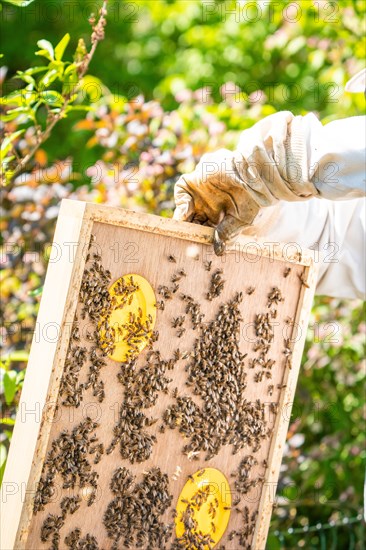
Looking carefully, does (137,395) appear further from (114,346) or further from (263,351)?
(263,351)

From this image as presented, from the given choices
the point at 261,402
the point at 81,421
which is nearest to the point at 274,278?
the point at 261,402

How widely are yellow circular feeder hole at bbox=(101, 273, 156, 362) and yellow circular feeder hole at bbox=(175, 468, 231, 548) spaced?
0.46 metres

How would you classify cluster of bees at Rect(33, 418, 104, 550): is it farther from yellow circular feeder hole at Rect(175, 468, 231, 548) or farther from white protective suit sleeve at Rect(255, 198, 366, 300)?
white protective suit sleeve at Rect(255, 198, 366, 300)

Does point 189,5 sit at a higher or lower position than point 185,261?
higher

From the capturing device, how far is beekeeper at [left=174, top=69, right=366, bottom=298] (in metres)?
1.89

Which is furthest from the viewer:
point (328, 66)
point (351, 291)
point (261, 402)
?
point (328, 66)

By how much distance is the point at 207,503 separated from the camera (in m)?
2.22

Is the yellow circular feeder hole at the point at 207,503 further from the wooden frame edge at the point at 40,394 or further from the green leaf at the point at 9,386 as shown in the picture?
the green leaf at the point at 9,386

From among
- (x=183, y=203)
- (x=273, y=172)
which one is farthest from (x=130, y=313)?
(x=273, y=172)

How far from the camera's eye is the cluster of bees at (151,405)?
6.42 feet

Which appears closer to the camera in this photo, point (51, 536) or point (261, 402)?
point (51, 536)

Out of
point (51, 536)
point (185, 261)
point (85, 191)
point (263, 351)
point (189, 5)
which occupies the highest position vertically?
point (189, 5)

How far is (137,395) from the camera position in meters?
2.05

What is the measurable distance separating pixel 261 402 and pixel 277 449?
0.17m
